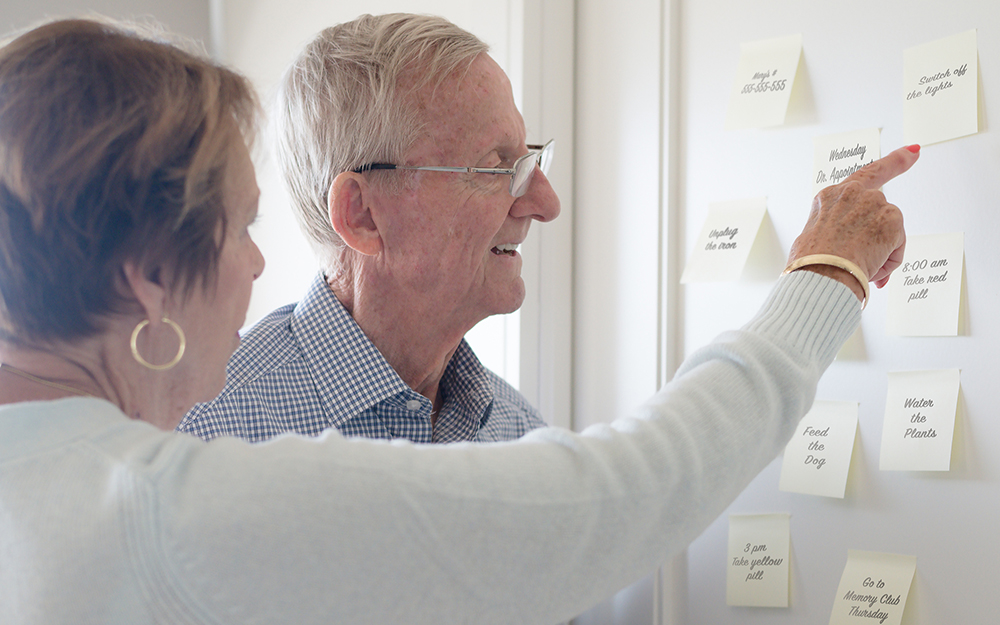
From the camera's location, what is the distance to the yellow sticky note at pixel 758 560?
3.45 feet

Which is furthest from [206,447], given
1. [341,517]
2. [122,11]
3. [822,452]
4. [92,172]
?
[122,11]

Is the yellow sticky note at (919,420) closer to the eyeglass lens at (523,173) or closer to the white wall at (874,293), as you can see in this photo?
the white wall at (874,293)

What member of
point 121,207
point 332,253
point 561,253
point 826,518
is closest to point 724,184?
point 561,253

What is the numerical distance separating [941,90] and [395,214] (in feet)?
2.39

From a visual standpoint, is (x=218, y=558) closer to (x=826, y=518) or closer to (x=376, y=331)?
(x=376, y=331)

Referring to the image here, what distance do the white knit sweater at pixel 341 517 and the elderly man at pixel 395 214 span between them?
544 mm

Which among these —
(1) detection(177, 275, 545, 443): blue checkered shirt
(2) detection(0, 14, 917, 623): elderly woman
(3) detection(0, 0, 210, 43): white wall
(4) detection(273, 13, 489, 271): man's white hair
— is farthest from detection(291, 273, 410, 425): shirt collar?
(3) detection(0, 0, 210, 43): white wall

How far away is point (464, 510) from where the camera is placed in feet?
1.79

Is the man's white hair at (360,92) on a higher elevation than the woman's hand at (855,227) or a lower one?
higher

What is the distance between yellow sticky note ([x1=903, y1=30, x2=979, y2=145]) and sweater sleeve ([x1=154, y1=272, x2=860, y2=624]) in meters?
0.45

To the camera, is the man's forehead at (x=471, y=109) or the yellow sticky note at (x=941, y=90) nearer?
the yellow sticky note at (x=941, y=90)

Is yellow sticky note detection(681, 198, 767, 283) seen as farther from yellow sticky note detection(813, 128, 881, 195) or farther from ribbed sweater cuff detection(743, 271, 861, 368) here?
ribbed sweater cuff detection(743, 271, 861, 368)

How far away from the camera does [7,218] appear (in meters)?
0.58

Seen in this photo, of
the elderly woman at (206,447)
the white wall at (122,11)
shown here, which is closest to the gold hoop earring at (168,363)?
the elderly woman at (206,447)
